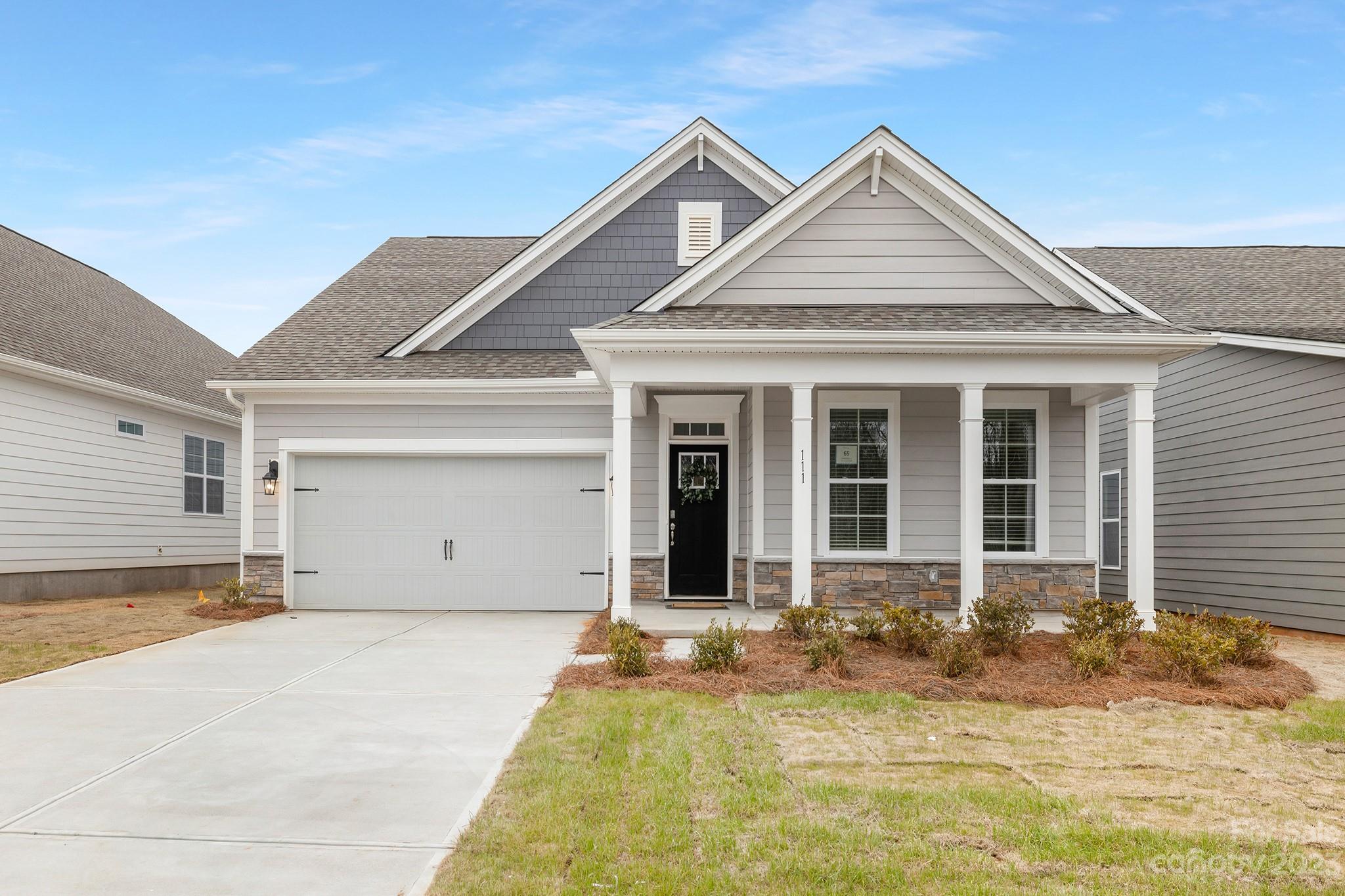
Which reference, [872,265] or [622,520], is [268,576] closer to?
[622,520]

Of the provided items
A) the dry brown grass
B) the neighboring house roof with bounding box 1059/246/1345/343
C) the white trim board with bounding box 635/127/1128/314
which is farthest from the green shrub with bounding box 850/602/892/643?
the dry brown grass

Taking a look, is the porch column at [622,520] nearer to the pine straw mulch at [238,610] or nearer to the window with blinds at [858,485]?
the window with blinds at [858,485]

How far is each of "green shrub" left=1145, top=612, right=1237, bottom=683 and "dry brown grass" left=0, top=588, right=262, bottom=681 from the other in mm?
9145

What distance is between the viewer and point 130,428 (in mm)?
15328

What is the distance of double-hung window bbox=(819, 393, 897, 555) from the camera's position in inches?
455

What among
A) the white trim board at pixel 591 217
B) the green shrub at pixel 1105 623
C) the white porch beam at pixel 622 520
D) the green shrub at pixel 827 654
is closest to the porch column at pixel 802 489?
the white porch beam at pixel 622 520

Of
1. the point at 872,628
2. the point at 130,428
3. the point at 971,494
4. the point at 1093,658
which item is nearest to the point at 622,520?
the point at 872,628

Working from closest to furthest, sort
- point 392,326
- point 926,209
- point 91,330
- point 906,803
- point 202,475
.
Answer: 1. point 906,803
2. point 926,209
3. point 392,326
4. point 91,330
5. point 202,475

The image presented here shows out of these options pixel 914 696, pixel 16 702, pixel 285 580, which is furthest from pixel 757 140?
pixel 16 702

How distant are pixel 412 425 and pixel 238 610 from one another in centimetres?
321

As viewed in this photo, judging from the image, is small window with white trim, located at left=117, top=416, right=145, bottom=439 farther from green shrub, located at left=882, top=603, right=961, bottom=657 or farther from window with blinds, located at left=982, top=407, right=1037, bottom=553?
window with blinds, located at left=982, top=407, right=1037, bottom=553

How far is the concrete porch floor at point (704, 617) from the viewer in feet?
31.8

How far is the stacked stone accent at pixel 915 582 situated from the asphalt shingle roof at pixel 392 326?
13.3ft

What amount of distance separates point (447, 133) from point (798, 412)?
14.3 m
